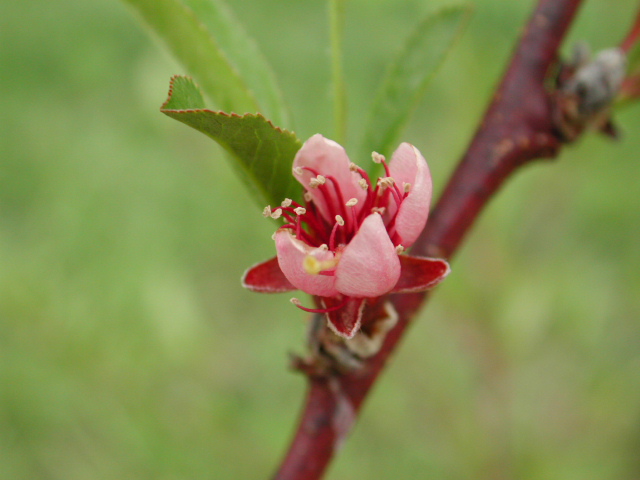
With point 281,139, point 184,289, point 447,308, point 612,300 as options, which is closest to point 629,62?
point 281,139

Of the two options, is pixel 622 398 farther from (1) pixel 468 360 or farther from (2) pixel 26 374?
(2) pixel 26 374

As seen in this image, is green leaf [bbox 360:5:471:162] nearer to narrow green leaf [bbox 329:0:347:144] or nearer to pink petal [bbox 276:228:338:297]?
narrow green leaf [bbox 329:0:347:144]

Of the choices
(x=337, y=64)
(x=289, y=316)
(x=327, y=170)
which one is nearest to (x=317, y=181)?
(x=327, y=170)

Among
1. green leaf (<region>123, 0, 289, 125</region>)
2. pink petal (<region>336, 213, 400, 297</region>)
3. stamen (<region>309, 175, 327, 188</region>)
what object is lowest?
pink petal (<region>336, 213, 400, 297</region>)

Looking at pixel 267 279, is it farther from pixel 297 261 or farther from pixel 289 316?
pixel 289 316

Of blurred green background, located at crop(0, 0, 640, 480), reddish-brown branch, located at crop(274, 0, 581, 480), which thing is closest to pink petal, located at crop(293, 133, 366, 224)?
reddish-brown branch, located at crop(274, 0, 581, 480)
